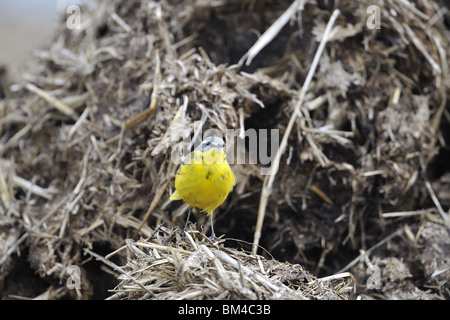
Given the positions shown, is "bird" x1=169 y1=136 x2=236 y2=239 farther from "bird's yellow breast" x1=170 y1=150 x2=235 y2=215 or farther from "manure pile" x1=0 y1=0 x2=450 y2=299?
"manure pile" x1=0 y1=0 x2=450 y2=299

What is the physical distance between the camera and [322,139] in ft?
15.5

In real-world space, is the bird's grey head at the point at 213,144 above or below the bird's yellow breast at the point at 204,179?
above

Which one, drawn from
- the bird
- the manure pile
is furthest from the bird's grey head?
the manure pile

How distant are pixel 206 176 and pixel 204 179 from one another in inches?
1.0

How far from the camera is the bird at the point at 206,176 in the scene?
367 cm

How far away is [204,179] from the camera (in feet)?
12.0

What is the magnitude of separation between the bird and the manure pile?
332 mm

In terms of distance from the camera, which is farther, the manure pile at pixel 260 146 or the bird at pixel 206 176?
the manure pile at pixel 260 146

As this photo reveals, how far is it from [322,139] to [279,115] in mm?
465

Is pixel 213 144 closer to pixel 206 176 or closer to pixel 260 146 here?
pixel 206 176

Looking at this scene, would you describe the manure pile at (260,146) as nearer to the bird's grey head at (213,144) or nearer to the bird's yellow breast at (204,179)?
the bird's yellow breast at (204,179)

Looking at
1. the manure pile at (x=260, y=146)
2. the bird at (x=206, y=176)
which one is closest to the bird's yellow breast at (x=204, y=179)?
the bird at (x=206, y=176)

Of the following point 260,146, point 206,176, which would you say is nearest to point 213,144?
point 206,176
